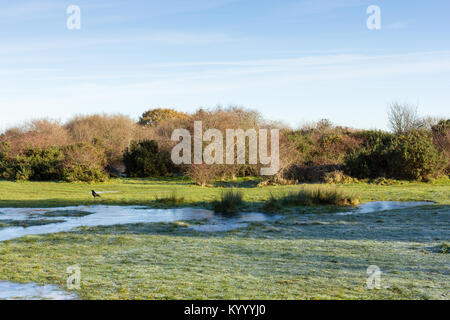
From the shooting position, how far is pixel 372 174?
26891mm

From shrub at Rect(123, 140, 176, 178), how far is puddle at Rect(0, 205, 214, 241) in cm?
1556

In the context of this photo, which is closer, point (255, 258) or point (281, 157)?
point (255, 258)

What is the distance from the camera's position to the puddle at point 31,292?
19.8 feet

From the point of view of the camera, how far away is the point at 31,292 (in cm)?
633

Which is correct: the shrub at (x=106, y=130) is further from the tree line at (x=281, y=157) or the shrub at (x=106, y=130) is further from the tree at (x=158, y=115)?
the tree at (x=158, y=115)

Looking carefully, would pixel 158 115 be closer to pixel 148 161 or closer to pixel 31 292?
pixel 148 161

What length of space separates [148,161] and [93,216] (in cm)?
1811

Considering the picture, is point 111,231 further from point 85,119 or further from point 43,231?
point 85,119

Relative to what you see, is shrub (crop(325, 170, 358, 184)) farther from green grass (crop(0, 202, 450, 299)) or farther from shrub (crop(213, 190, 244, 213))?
green grass (crop(0, 202, 450, 299))

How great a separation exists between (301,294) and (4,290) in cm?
403

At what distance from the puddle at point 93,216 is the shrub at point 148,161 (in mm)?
15561

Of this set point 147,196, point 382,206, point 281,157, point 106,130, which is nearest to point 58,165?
point 147,196

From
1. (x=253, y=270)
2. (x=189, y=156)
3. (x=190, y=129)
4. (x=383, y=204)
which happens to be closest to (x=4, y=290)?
(x=253, y=270)

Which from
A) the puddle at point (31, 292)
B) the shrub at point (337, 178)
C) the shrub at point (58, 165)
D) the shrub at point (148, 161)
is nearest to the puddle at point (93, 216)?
the puddle at point (31, 292)
